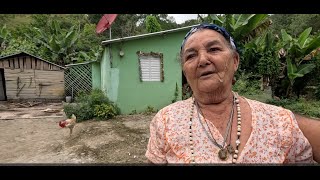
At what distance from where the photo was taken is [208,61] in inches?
43.8

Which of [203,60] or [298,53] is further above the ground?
[298,53]

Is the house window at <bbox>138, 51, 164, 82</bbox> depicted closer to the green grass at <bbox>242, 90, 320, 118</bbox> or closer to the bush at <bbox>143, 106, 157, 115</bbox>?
the bush at <bbox>143, 106, 157, 115</bbox>

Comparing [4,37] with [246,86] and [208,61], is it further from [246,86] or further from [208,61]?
[208,61]

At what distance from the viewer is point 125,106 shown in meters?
7.30

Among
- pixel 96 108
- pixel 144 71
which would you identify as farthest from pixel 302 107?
pixel 96 108

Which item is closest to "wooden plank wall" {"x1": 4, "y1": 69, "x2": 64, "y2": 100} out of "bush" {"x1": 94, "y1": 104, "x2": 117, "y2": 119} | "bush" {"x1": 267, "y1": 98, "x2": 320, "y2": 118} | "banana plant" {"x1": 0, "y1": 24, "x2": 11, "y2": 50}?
"banana plant" {"x1": 0, "y1": 24, "x2": 11, "y2": 50}

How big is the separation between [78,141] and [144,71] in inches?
115

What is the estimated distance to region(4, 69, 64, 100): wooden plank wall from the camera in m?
11.9

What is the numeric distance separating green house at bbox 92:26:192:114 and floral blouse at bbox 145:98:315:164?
608 cm

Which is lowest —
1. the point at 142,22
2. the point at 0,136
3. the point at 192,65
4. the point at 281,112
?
the point at 0,136

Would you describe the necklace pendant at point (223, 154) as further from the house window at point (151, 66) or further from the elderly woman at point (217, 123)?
the house window at point (151, 66)
